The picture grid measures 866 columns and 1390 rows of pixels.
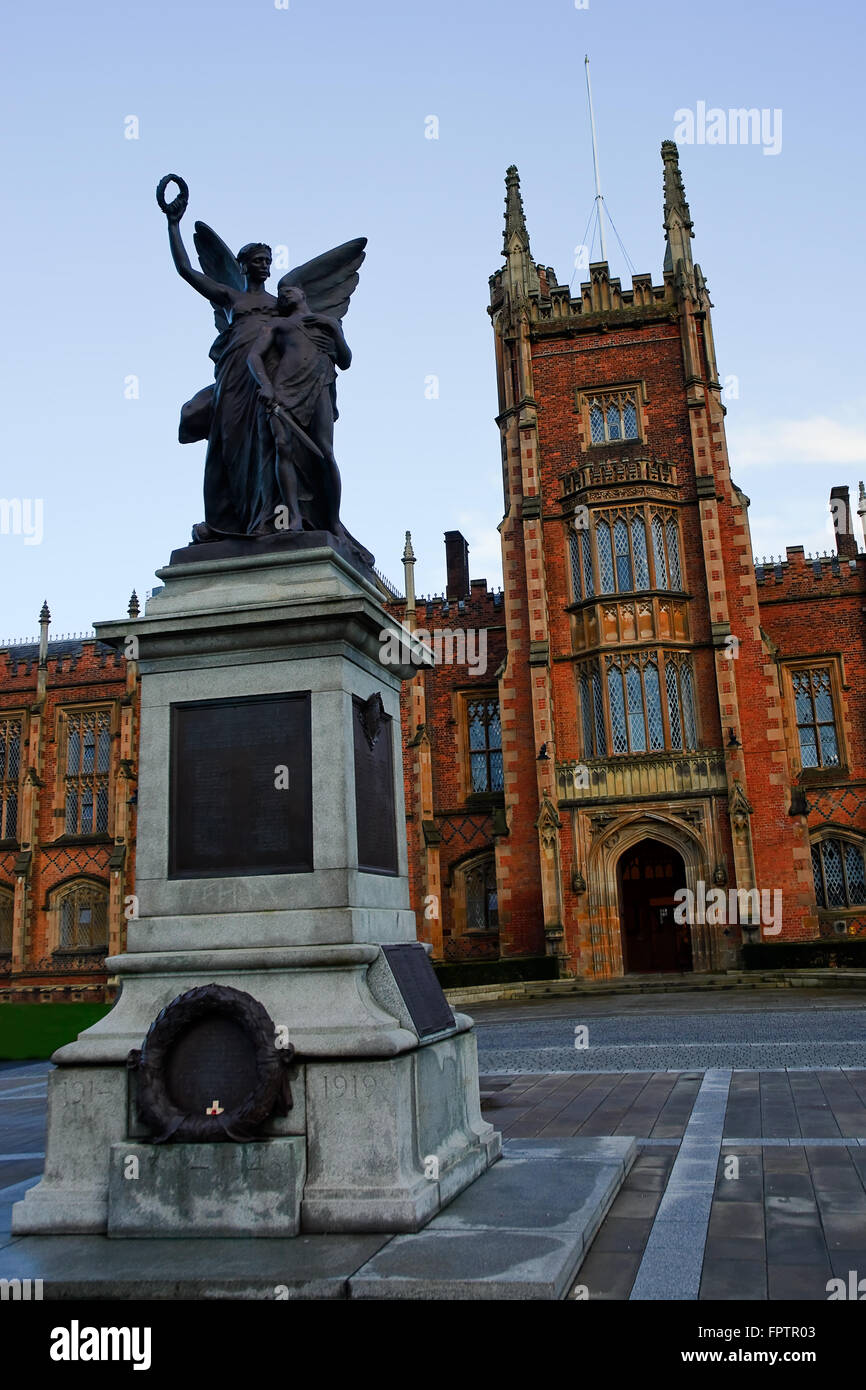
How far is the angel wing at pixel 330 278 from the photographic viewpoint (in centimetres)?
715

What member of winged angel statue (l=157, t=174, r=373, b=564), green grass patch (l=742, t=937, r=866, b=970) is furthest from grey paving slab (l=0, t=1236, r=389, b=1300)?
green grass patch (l=742, t=937, r=866, b=970)

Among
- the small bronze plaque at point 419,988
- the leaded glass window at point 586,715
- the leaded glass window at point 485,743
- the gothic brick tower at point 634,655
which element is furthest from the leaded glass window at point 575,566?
the small bronze plaque at point 419,988

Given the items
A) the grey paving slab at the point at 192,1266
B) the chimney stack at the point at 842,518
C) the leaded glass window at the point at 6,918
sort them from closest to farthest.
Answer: the grey paving slab at the point at 192,1266 < the chimney stack at the point at 842,518 < the leaded glass window at the point at 6,918

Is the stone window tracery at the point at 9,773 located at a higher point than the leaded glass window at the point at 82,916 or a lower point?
higher

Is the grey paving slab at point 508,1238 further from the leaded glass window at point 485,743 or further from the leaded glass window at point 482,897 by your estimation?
the leaded glass window at point 485,743

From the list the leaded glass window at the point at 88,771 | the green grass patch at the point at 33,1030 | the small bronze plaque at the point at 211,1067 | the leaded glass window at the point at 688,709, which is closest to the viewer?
the small bronze plaque at the point at 211,1067

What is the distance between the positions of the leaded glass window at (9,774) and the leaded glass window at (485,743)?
54.7ft

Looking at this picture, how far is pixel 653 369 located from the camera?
3133cm

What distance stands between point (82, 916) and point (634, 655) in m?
20.8

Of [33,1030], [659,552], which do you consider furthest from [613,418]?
[33,1030]

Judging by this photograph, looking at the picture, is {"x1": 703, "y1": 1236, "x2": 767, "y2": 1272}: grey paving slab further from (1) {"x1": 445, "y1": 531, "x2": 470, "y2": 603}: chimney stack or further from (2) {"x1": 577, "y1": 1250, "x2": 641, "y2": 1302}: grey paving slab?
(1) {"x1": 445, "y1": 531, "x2": 470, "y2": 603}: chimney stack

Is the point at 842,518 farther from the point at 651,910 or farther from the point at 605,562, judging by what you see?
the point at 651,910

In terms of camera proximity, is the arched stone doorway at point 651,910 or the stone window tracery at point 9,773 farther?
the stone window tracery at point 9,773
